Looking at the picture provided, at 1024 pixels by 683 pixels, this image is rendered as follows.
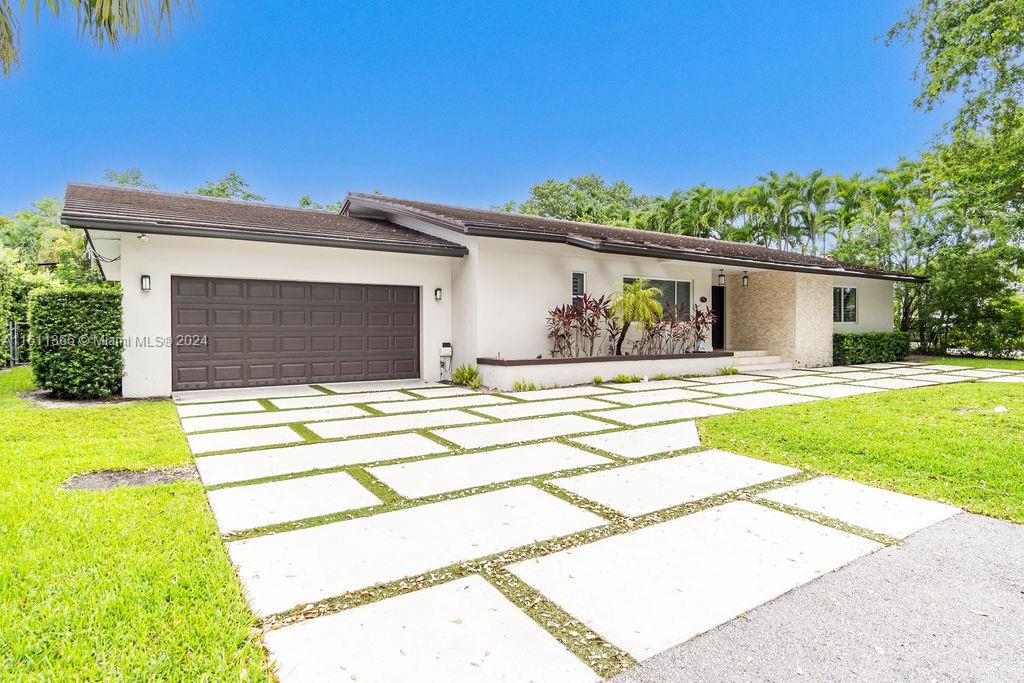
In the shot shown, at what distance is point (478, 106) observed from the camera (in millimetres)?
29188

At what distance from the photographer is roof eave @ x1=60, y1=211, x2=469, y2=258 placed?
23.4 feet

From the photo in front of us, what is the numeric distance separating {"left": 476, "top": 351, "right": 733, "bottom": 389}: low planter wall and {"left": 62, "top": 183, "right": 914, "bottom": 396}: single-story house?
0.03 metres

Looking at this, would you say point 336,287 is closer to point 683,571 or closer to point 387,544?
point 387,544

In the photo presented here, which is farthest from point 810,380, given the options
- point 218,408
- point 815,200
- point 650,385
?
point 815,200

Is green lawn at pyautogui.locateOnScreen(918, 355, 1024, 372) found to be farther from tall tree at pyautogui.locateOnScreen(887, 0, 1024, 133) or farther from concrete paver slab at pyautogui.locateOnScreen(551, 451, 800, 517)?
concrete paver slab at pyautogui.locateOnScreen(551, 451, 800, 517)

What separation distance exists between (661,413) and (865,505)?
11.3ft

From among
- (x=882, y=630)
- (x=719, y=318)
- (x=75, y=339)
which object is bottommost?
(x=882, y=630)

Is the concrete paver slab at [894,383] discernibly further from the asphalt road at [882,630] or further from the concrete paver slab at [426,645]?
the concrete paver slab at [426,645]

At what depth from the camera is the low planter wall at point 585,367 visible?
9250 mm

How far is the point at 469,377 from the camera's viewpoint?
9719mm

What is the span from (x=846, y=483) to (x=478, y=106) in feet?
95.4

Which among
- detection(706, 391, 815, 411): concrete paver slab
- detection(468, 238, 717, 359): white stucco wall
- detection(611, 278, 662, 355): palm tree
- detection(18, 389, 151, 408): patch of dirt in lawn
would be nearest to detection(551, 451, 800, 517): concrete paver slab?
detection(706, 391, 815, 411): concrete paver slab

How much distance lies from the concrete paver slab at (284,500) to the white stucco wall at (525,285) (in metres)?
6.28

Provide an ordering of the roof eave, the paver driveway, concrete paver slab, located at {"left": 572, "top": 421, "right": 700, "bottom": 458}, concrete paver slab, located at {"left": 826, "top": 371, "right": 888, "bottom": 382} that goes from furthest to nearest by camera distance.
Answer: concrete paver slab, located at {"left": 826, "top": 371, "right": 888, "bottom": 382}
the roof eave
concrete paver slab, located at {"left": 572, "top": 421, "right": 700, "bottom": 458}
the paver driveway
